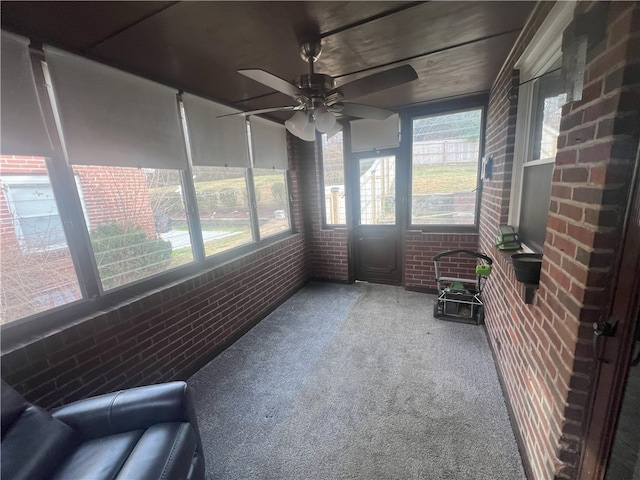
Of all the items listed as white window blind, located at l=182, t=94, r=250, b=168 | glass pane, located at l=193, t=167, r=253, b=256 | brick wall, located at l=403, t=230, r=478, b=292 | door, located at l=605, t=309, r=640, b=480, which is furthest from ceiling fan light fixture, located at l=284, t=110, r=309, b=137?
brick wall, located at l=403, t=230, r=478, b=292

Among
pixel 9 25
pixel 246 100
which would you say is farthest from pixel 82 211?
pixel 246 100

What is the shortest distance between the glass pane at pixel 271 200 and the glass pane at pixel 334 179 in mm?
638

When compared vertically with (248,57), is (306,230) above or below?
below

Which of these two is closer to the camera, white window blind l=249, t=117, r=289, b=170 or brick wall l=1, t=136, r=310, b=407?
brick wall l=1, t=136, r=310, b=407

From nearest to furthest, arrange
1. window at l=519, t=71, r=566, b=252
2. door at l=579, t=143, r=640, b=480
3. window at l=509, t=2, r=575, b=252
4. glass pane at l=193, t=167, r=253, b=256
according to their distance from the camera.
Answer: door at l=579, t=143, r=640, b=480 → window at l=509, t=2, r=575, b=252 → window at l=519, t=71, r=566, b=252 → glass pane at l=193, t=167, r=253, b=256

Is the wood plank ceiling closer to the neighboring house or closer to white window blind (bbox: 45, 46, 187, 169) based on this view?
white window blind (bbox: 45, 46, 187, 169)

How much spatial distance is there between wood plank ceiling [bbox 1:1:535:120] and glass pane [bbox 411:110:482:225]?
1.01 m

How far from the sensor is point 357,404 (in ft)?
6.20

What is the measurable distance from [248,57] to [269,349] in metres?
2.49

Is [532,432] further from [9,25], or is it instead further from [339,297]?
[9,25]

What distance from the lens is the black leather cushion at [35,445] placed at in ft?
3.37

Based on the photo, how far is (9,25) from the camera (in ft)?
4.38

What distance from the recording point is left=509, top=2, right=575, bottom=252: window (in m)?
1.54

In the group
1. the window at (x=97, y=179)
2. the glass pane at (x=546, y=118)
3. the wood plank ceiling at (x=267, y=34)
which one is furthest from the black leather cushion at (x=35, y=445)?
the glass pane at (x=546, y=118)
